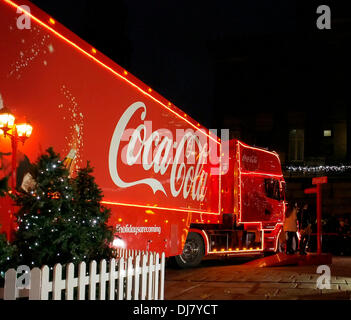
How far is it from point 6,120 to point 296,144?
1331 inches

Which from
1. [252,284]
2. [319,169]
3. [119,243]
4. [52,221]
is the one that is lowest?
[252,284]

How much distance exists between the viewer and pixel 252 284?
1062 cm

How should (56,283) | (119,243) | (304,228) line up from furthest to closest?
(304,228), (119,243), (56,283)

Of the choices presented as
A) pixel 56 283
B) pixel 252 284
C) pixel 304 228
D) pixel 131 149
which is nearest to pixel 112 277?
pixel 56 283

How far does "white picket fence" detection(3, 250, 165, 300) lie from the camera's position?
461 cm

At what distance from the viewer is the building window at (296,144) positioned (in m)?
37.9

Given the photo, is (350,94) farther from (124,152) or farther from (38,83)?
(38,83)

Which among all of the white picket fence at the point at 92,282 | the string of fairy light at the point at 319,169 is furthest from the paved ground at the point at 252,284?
the string of fairy light at the point at 319,169

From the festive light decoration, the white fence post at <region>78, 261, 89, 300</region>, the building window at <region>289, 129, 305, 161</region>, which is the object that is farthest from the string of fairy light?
the white fence post at <region>78, 261, 89, 300</region>

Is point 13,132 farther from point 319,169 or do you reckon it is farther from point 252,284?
point 319,169

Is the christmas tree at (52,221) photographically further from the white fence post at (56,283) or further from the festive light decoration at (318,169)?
the festive light decoration at (318,169)

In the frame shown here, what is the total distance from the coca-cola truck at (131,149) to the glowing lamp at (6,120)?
8 centimetres
